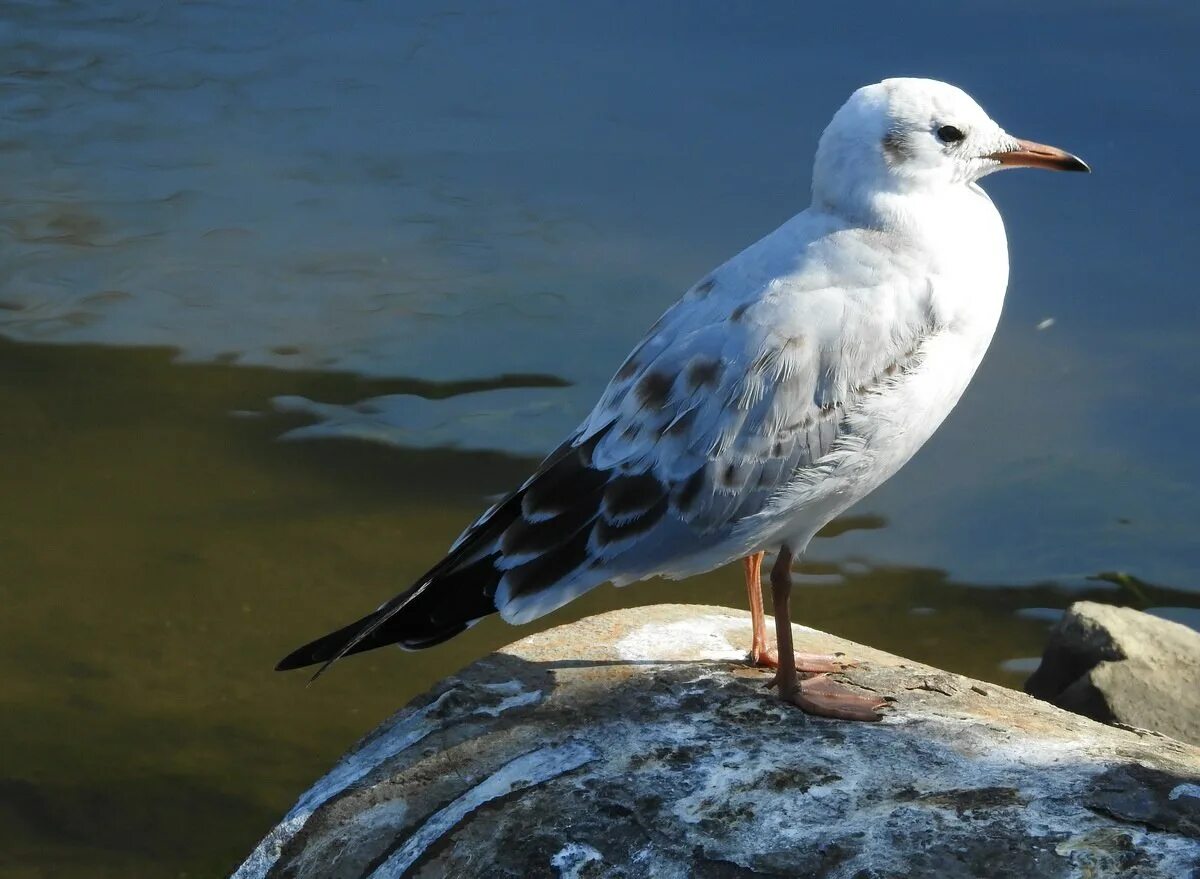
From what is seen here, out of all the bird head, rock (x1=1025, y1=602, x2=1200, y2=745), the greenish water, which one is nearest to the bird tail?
the bird head

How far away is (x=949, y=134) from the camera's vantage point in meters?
3.70

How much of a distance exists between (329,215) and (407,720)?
166 inches

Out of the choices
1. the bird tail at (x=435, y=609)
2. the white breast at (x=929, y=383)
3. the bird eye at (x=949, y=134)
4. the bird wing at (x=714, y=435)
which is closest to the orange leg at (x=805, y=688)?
Answer: the white breast at (x=929, y=383)

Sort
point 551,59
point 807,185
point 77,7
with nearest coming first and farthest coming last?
point 807,185 → point 551,59 → point 77,7

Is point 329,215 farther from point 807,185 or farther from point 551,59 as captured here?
point 807,185

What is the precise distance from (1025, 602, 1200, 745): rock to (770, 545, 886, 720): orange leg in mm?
1330

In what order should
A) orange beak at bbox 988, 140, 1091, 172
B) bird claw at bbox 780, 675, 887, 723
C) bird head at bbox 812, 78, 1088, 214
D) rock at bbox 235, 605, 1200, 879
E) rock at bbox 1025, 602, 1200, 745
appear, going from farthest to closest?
rock at bbox 1025, 602, 1200, 745 → orange beak at bbox 988, 140, 1091, 172 → bird head at bbox 812, 78, 1088, 214 → bird claw at bbox 780, 675, 887, 723 → rock at bbox 235, 605, 1200, 879

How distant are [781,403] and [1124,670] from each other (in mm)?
1813

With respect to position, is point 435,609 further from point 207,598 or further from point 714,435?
point 207,598

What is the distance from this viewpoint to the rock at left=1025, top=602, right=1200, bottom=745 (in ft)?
15.4

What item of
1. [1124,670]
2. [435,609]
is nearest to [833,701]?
[435,609]

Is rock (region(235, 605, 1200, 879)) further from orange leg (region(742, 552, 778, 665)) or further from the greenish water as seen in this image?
the greenish water

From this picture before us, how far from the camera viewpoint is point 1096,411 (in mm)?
6336

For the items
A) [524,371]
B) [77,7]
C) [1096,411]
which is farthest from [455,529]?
[77,7]
